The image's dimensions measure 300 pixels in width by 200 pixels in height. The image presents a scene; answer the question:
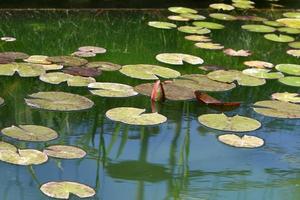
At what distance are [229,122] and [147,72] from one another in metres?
0.54

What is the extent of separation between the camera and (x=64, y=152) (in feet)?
6.68

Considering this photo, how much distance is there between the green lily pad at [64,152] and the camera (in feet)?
6.61

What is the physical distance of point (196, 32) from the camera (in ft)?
11.3

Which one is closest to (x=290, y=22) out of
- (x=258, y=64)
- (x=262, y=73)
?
(x=258, y=64)

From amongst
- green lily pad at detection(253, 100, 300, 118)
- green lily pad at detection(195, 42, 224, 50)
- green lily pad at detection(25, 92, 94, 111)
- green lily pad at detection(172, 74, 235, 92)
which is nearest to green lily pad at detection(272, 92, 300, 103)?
green lily pad at detection(253, 100, 300, 118)

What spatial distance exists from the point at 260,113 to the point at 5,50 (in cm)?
115

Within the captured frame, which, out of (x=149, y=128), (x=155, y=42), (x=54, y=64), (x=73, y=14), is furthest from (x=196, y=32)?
(x=149, y=128)

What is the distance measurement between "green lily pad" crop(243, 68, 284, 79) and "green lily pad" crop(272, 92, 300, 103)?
0.21 meters

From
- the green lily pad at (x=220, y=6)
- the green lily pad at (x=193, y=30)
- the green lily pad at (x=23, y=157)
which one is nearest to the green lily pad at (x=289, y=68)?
the green lily pad at (x=193, y=30)

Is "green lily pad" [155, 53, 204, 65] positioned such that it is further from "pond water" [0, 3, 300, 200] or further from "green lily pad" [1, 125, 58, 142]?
"green lily pad" [1, 125, 58, 142]

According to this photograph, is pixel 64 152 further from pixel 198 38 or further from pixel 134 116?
pixel 198 38

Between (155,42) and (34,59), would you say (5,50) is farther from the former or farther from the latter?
(155,42)

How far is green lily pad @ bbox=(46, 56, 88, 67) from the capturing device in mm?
2783

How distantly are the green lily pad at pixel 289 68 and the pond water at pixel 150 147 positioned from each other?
0.12 meters
